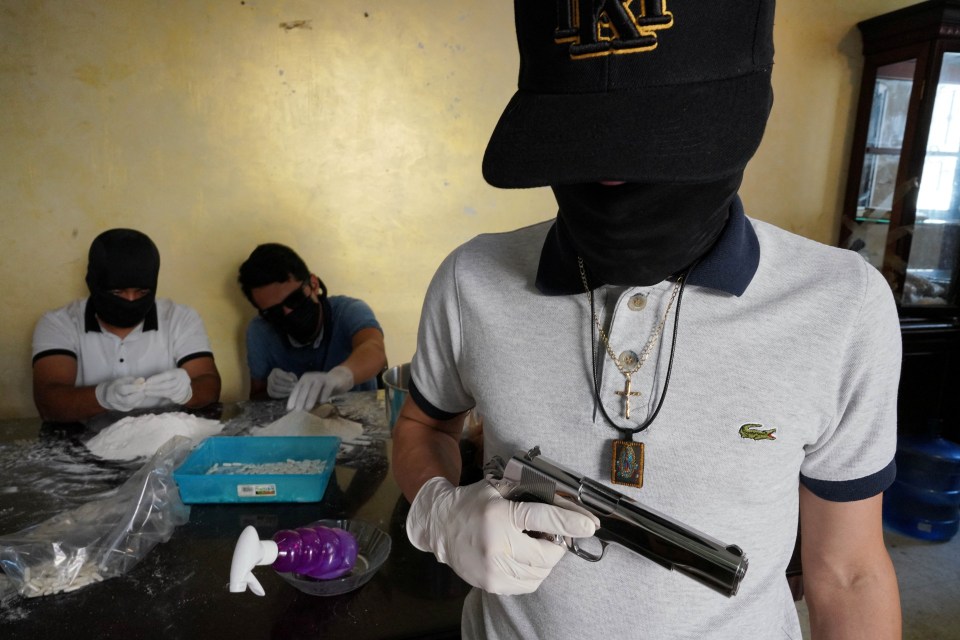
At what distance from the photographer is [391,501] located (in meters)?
1.42

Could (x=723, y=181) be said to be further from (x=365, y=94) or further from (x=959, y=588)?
(x=959, y=588)

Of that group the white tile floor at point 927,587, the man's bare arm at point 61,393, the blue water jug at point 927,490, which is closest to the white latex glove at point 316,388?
the man's bare arm at point 61,393

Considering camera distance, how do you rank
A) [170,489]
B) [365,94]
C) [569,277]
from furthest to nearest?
[365,94] → [170,489] → [569,277]

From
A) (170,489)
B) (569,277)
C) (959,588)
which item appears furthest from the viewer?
(959,588)

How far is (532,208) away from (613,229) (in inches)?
104

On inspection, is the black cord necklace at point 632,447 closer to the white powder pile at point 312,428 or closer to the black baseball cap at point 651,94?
the black baseball cap at point 651,94

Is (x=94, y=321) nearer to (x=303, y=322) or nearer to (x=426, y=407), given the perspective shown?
(x=303, y=322)

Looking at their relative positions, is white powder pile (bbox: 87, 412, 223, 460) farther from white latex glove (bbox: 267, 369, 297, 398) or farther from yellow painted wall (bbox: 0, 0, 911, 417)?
yellow painted wall (bbox: 0, 0, 911, 417)

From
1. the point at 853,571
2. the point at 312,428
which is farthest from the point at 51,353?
the point at 853,571

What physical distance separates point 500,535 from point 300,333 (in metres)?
2.10

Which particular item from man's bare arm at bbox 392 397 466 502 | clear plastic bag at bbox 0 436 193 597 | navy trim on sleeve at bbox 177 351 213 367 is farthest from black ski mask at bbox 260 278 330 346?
man's bare arm at bbox 392 397 466 502

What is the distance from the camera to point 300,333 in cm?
267

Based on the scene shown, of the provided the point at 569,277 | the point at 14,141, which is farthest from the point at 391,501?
the point at 14,141

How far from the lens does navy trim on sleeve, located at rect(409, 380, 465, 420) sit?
3.18 feet
